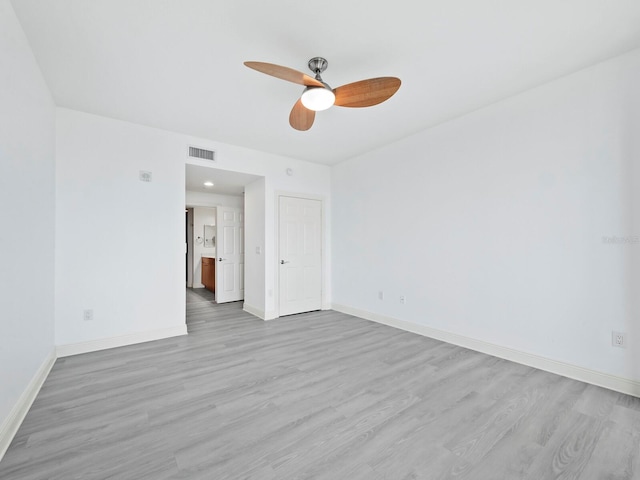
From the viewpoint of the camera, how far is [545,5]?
1.82 metres

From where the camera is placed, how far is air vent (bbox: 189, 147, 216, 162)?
3919 mm

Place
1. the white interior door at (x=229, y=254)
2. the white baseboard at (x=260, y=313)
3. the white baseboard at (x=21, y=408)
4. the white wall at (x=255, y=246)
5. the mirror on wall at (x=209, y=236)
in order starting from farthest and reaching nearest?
1. the mirror on wall at (x=209, y=236)
2. the white interior door at (x=229, y=254)
3. the white wall at (x=255, y=246)
4. the white baseboard at (x=260, y=313)
5. the white baseboard at (x=21, y=408)

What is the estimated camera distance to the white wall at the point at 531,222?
230 cm

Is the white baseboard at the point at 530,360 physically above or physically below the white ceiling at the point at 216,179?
below

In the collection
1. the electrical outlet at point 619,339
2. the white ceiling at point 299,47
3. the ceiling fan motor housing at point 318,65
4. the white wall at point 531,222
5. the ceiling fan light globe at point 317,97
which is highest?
the white ceiling at point 299,47

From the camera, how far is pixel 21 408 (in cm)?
193

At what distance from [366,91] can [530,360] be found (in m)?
2.90

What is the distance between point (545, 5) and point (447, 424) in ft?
9.08

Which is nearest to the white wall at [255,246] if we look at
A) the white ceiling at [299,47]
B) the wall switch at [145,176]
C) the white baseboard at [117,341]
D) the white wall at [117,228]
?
the white wall at [117,228]

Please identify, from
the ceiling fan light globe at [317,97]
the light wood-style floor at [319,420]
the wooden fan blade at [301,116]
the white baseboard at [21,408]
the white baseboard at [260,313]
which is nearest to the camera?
the light wood-style floor at [319,420]

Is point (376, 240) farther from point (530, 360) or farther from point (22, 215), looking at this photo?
point (22, 215)

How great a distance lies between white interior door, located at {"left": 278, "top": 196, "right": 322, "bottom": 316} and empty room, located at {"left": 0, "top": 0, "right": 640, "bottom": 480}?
635 mm

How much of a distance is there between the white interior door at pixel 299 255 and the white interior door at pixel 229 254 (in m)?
1.75

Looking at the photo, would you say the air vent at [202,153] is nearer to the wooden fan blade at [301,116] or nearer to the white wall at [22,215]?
the white wall at [22,215]
